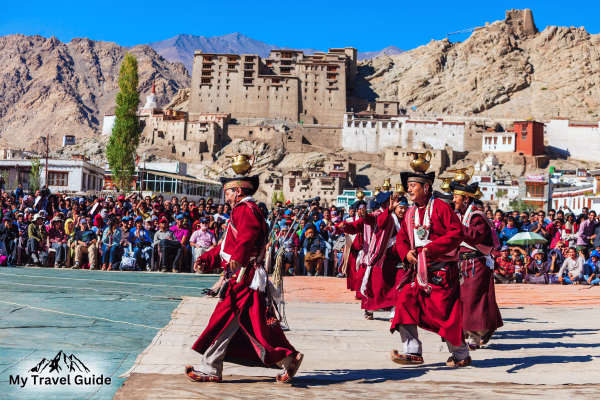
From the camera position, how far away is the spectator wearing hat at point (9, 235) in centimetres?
1435

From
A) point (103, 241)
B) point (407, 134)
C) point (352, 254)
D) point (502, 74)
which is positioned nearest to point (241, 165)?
point (352, 254)

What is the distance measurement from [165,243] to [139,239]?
653 millimetres

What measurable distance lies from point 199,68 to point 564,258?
7925 cm

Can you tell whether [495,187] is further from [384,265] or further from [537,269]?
[384,265]

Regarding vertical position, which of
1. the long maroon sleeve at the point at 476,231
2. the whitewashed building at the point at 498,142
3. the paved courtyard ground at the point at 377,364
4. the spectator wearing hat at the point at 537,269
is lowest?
the paved courtyard ground at the point at 377,364

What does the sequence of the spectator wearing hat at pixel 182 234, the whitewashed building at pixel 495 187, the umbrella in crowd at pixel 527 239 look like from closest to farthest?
the umbrella in crowd at pixel 527 239 < the spectator wearing hat at pixel 182 234 < the whitewashed building at pixel 495 187

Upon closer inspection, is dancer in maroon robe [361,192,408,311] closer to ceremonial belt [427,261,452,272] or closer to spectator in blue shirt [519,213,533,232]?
ceremonial belt [427,261,452,272]

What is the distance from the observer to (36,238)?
48.0 feet

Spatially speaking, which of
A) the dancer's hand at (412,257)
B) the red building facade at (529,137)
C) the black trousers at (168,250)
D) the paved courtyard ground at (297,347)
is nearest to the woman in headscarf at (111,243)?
the black trousers at (168,250)

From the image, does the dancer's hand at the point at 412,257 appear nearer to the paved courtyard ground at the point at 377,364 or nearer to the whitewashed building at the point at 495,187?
the paved courtyard ground at the point at 377,364

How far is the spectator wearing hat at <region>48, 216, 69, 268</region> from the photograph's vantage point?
583 inches

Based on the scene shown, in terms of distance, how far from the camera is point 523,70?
103m

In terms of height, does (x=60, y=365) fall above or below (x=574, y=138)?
below

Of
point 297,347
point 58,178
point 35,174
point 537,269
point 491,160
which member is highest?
point 491,160
